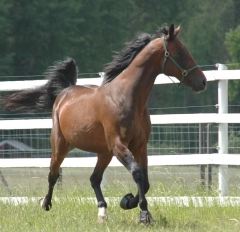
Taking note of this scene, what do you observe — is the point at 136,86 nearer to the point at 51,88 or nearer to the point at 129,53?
the point at 129,53

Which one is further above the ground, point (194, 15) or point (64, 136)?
point (64, 136)

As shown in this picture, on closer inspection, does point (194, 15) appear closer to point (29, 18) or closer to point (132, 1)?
point (132, 1)

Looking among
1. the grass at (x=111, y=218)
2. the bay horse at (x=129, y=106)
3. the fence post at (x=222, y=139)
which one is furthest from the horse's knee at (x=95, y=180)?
the fence post at (x=222, y=139)

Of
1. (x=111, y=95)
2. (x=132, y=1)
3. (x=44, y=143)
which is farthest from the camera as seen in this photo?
(x=132, y=1)

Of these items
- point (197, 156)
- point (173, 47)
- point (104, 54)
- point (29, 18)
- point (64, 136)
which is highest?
point (173, 47)

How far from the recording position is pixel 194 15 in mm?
51844

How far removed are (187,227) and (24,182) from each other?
4.37 m

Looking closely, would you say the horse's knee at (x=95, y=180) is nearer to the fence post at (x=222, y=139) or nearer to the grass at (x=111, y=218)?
the grass at (x=111, y=218)

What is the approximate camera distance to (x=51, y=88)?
9.90 m

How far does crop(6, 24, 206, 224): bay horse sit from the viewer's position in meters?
7.84

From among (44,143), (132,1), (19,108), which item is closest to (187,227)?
(19,108)

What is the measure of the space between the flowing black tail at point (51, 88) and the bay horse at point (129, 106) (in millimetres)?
971

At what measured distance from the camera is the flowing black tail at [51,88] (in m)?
9.87

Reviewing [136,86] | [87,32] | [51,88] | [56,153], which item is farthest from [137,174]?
[87,32]
